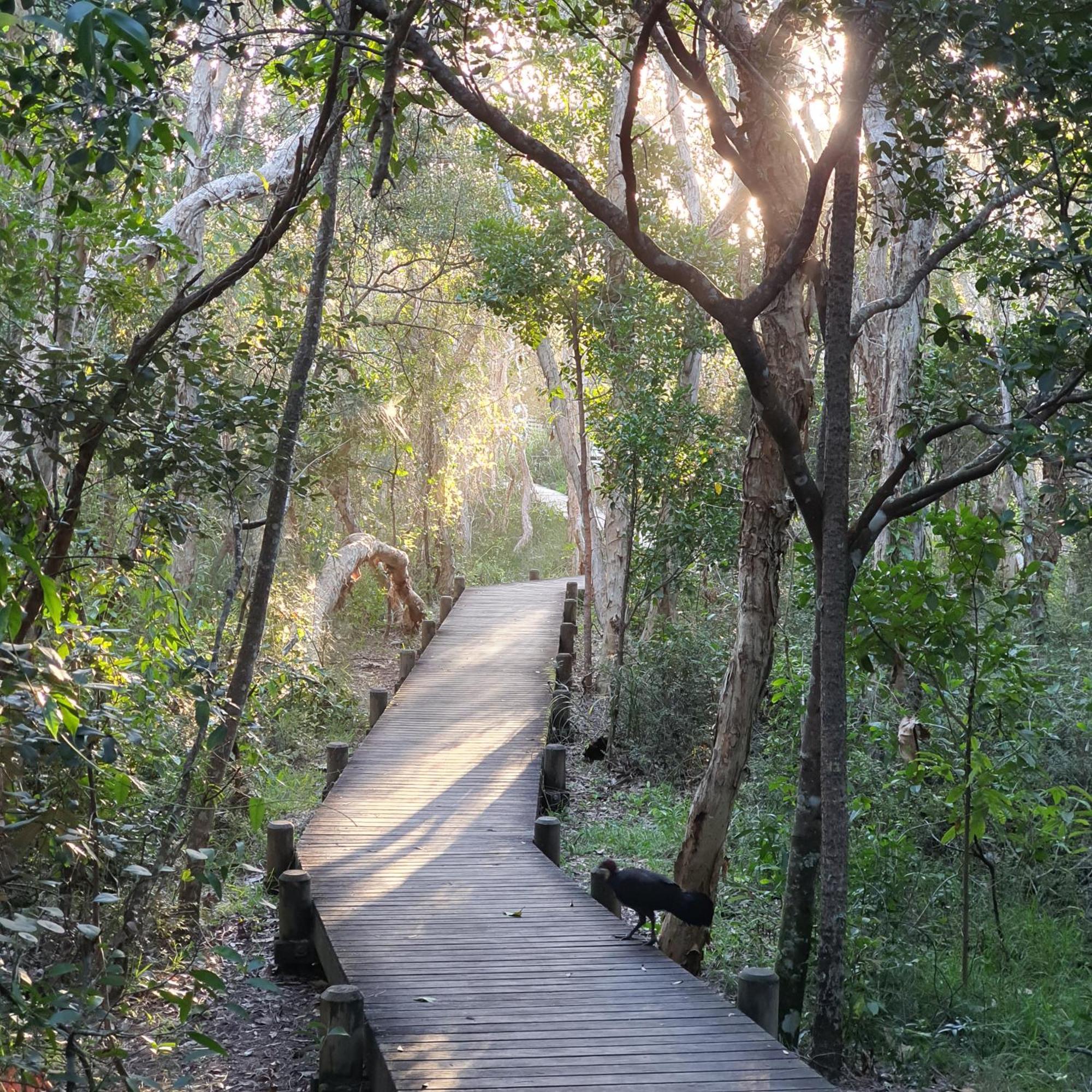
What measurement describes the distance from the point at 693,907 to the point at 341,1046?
2015 millimetres

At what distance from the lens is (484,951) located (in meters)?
6.44

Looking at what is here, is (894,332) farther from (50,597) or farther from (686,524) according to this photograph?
(50,597)

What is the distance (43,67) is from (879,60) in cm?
386

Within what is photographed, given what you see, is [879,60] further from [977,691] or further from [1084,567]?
[1084,567]

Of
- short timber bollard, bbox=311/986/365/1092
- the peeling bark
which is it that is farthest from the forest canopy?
the peeling bark

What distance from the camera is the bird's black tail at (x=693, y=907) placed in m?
6.01

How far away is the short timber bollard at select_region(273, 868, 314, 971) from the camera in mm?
7180

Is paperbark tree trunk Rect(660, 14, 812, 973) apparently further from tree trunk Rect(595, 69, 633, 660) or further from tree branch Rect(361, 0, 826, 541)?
tree trunk Rect(595, 69, 633, 660)

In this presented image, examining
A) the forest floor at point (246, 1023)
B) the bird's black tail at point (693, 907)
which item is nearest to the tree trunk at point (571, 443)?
the forest floor at point (246, 1023)

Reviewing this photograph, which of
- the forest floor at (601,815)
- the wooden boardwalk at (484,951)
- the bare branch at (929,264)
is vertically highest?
the bare branch at (929,264)

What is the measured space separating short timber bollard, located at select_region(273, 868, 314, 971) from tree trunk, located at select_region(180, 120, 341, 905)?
56cm

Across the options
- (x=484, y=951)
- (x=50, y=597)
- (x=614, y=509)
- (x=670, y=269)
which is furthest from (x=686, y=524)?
(x=50, y=597)

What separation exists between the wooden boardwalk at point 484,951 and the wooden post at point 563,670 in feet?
4.84

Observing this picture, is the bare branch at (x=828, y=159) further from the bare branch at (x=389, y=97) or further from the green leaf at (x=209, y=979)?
the green leaf at (x=209, y=979)
